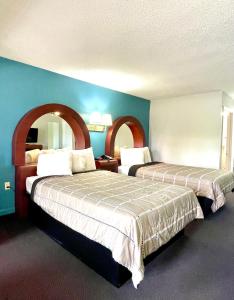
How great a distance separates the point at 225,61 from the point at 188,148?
8.49 ft

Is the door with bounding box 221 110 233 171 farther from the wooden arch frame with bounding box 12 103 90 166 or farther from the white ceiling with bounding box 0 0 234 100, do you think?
the wooden arch frame with bounding box 12 103 90 166

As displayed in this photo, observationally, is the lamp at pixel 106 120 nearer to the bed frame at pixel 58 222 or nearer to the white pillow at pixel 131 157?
the bed frame at pixel 58 222

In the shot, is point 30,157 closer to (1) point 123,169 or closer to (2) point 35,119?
(2) point 35,119

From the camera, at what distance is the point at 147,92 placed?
186 inches

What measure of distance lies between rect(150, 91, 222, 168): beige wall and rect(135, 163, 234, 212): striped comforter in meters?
1.15

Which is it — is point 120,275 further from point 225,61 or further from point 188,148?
point 188,148

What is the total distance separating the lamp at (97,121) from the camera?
13.2ft

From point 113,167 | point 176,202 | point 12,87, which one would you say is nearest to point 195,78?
point 113,167

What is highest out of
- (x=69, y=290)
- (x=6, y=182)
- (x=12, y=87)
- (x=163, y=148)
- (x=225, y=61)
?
(x=225, y=61)

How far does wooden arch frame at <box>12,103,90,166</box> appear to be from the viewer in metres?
2.94

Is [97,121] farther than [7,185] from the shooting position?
Yes

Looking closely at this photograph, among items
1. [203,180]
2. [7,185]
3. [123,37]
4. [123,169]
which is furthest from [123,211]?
[123,169]

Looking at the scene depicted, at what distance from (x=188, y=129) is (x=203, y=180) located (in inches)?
86.6

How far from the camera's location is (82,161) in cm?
342
